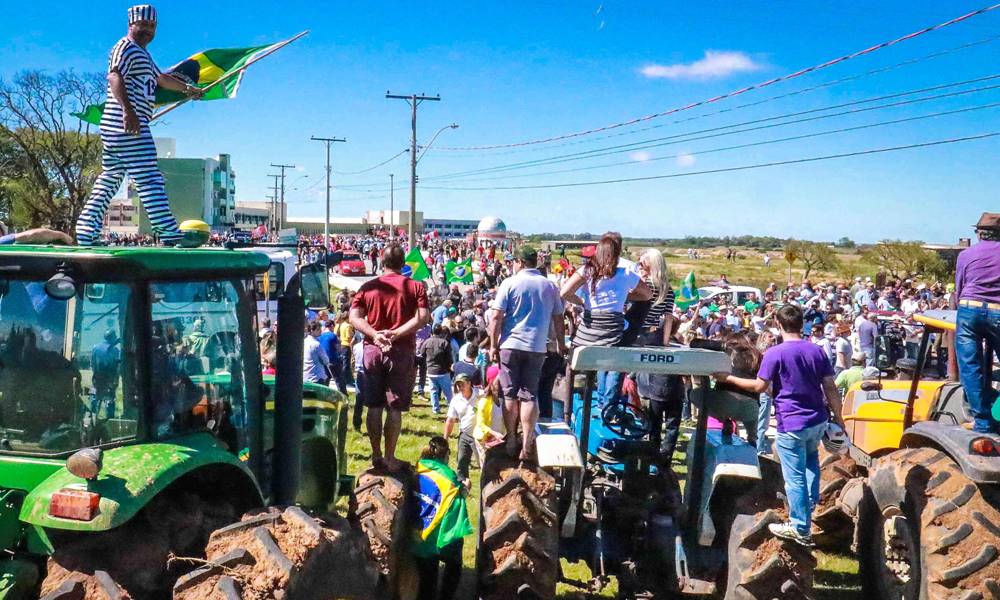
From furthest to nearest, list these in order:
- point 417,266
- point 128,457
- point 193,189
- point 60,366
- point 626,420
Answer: point 193,189, point 417,266, point 626,420, point 60,366, point 128,457

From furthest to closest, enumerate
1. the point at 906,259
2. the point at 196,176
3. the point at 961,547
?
the point at 196,176 → the point at 906,259 → the point at 961,547

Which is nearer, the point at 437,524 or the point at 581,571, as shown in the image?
the point at 437,524

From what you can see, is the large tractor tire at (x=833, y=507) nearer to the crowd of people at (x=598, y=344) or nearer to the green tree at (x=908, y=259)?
the crowd of people at (x=598, y=344)

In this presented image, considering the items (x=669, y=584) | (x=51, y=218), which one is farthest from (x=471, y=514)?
(x=51, y=218)

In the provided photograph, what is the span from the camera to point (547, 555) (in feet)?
17.4

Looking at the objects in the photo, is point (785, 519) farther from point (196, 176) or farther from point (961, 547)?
point (196, 176)

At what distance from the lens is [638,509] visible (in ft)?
20.3

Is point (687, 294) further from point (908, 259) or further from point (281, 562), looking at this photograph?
point (908, 259)

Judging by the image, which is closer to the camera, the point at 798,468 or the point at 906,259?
the point at 798,468

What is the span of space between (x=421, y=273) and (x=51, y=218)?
20.9 metres

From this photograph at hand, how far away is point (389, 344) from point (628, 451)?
1.87 m

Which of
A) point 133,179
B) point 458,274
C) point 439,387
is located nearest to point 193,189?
point 458,274

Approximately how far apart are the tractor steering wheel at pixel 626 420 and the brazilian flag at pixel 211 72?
372 centimetres

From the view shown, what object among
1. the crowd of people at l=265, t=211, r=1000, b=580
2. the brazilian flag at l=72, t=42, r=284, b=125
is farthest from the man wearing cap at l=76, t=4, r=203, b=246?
the crowd of people at l=265, t=211, r=1000, b=580
